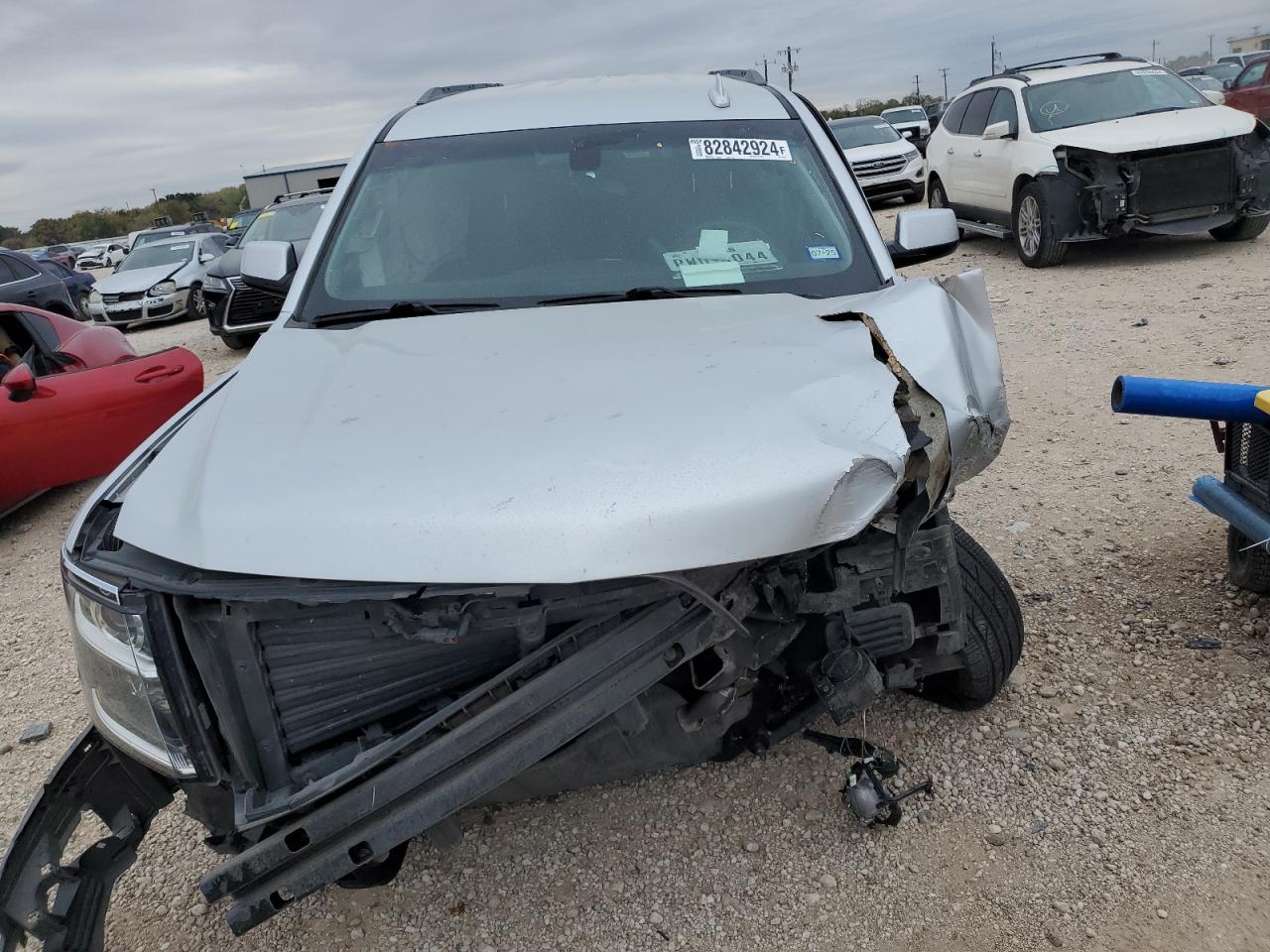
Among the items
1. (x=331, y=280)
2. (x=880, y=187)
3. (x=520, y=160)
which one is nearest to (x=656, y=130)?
(x=520, y=160)

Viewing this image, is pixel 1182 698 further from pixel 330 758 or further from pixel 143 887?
pixel 143 887

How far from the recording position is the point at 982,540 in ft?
13.5

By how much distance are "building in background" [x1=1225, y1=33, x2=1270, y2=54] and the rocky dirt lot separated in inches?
2658

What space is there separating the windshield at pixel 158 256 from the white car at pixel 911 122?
13546 millimetres

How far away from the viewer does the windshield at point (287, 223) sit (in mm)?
10797

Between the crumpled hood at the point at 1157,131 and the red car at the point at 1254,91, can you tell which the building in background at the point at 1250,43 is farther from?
the crumpled hood at the point at 1157,131

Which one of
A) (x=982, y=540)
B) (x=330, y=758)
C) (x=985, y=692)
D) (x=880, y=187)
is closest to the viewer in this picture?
(x=330, y=758)

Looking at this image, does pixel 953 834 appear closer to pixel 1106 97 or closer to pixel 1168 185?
pixel 1168 185

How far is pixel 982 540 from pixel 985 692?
4.47 ft

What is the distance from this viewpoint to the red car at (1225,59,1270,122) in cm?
1641

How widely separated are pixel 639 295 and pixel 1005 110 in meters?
8.75

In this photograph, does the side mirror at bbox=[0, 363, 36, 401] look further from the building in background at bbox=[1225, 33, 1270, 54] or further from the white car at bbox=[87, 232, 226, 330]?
the building in background at bbox=[1225, 33, 1270, 54]

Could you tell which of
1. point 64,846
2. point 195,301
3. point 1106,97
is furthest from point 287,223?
point 64,846

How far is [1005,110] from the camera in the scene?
10.0 meters
